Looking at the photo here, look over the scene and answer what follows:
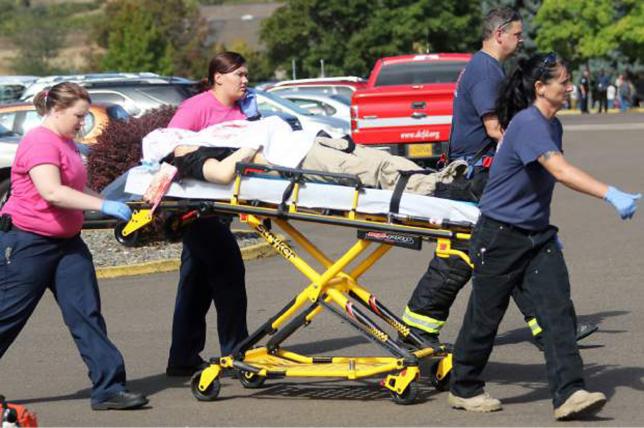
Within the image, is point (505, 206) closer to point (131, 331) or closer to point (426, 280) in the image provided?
point (426, 280)

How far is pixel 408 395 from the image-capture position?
7.52 metres

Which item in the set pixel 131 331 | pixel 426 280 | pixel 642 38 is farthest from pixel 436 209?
pixel 642 38

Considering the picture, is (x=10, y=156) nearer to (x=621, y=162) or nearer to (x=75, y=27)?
(x=621, y=162)

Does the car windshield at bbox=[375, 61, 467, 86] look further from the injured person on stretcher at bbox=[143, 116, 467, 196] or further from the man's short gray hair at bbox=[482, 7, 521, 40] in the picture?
the injured person on stretcher at bbox=[143, 116, 467, 196]

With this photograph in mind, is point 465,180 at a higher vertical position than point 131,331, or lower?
higher

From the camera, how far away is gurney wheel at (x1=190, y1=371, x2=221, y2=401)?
7.83 meters

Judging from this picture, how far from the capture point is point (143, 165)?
311 inches

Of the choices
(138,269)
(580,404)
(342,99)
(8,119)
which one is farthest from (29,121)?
(580,404)

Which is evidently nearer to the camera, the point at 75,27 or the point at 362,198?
Answer: the point at 362,198

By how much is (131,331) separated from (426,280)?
9.36 ft

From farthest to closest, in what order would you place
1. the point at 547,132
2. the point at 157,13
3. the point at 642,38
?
the point at 157,13
the point at 642,38
the point at 547,132

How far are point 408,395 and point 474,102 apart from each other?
6.22ft

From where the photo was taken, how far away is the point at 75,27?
126688 mm

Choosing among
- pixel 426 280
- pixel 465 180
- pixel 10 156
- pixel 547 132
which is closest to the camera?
pixel 547 132
